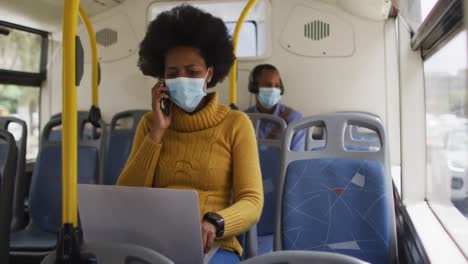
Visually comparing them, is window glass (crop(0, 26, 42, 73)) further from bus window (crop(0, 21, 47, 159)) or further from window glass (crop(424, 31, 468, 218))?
window glass (crop(424, 31, 468, 218))

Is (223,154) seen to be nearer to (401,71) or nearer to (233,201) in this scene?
(233,201)

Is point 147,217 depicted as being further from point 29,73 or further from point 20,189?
point 29,73

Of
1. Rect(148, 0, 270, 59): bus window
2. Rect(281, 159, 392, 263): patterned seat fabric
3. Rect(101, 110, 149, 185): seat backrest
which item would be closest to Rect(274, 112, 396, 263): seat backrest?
Rect(281, 159, 392, 263): patterned seat fabric

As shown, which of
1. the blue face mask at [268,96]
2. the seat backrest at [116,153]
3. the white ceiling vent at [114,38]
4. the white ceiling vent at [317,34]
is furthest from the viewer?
the white ceiling vent at [114,38]

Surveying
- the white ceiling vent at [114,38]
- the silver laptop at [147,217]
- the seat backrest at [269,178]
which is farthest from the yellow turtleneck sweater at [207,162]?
the white ceiling vent at [114,38]

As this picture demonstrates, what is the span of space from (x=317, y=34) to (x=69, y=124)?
2971 mm

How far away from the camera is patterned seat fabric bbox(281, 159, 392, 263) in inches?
62.7

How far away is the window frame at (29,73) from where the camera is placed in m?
3.64

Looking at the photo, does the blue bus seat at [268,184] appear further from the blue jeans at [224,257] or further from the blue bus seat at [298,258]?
the blue bus seat at [298,258]

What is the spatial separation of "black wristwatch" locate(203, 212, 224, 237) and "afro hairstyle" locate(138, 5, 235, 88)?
626 mm

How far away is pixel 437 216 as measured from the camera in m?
2.19

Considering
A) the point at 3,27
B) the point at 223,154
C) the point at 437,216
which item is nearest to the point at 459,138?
the point at 437,216

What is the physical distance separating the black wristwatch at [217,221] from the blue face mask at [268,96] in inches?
83.5

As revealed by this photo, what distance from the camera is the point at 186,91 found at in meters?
1.60
